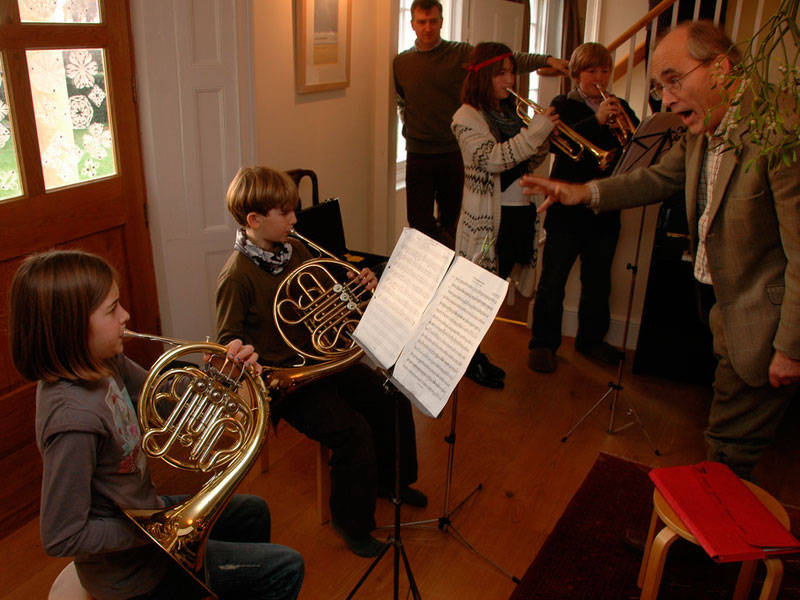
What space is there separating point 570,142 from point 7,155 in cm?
217

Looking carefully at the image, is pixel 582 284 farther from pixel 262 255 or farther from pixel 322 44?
pixel 262 255

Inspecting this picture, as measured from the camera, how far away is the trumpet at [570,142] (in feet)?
9.45

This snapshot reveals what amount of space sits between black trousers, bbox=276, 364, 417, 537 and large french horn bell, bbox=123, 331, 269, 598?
0.45m

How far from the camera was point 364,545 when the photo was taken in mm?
2160

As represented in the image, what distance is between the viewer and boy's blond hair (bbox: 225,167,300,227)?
6.79 feet

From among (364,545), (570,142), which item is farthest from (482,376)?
(364,545)

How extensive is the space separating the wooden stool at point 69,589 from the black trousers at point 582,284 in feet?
7.93

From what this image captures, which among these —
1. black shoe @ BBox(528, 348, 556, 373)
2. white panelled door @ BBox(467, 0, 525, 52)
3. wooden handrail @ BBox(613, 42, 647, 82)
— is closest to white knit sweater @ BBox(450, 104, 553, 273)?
black shoe @ BBox(528, 348, 556, 373)

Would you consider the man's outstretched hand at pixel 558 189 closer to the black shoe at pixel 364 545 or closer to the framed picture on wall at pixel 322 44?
the black shoe at pixel 364 545

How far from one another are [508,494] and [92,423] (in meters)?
1.59

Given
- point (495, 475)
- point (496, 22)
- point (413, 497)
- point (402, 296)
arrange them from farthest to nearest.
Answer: point (496, 22), point (495, 475), point (413, 497), point (402, 296)

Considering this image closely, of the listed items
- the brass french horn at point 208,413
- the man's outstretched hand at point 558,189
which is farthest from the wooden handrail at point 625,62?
the brass french horn at point 208,413

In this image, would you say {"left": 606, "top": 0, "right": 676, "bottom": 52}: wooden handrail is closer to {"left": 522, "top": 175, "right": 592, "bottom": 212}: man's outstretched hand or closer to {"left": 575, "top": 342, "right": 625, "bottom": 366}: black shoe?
{"left": 522, "top": 175, "right": 592, "bottom": 212}: man's outstretched hand

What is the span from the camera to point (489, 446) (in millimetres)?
2740
